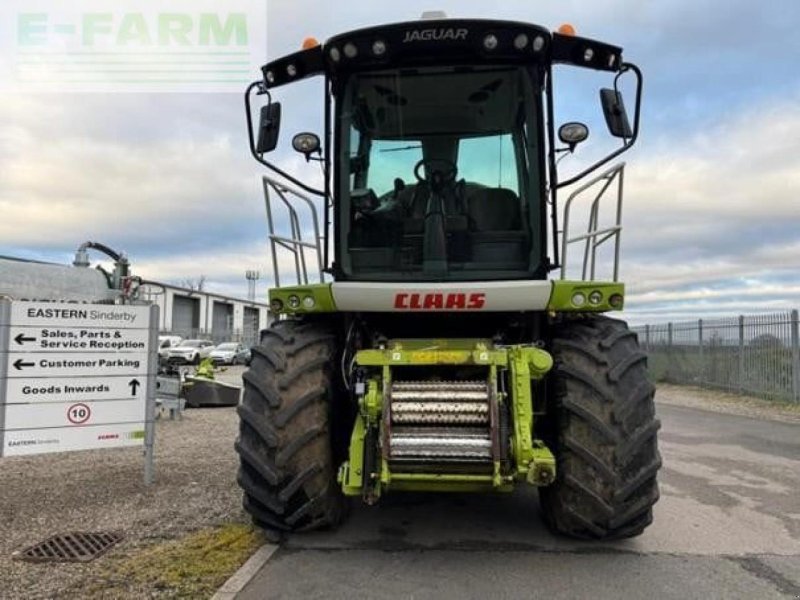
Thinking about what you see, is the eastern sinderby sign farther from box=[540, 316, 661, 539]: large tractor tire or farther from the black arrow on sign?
box=[540, 316, 661, 539]: large tractor tire

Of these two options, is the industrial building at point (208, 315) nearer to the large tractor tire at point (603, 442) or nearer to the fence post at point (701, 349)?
the fence post at point (701, 349)

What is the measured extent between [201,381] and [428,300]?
466 inches

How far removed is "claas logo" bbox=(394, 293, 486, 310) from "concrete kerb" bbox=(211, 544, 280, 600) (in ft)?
6.21

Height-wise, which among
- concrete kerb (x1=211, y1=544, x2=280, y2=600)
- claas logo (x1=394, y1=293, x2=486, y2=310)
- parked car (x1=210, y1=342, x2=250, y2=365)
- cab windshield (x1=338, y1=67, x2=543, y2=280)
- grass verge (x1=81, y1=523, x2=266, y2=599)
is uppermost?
cab windshield (x1=338, y1=67, x2=543, y2=280)

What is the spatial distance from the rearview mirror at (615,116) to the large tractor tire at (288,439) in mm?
2608

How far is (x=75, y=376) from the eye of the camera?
6.46 metres

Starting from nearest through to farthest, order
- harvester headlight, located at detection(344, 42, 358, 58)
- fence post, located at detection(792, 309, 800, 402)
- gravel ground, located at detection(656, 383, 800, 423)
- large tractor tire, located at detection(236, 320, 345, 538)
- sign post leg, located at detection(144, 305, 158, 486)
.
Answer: large tractor tire, located at detection(236, 320, 345, 538), harvester headlight, located at detection(344, 42, 358, 58), sign post leg, located at detection(144, 305, 158, 486), gravel ground, located at detection(656, 383, 800, 423), fence post, located at detection(792, 309, 800, 402)

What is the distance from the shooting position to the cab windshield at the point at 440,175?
16.3 ft

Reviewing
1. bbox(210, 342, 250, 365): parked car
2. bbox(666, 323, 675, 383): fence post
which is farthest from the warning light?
bbox(210, 342, 250, 365): parked car

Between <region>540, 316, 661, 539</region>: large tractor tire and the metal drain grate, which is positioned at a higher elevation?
<region>540, 316, 661, 539</region>: large tractor tire

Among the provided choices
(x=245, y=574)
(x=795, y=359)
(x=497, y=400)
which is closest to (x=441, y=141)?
(x=497, y=400)

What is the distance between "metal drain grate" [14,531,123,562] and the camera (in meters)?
4.64

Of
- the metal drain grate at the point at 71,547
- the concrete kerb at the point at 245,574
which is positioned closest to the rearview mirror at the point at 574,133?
the concrete kerb at the point at 245,574

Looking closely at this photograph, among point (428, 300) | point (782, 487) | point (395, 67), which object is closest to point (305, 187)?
point (395, 67)
